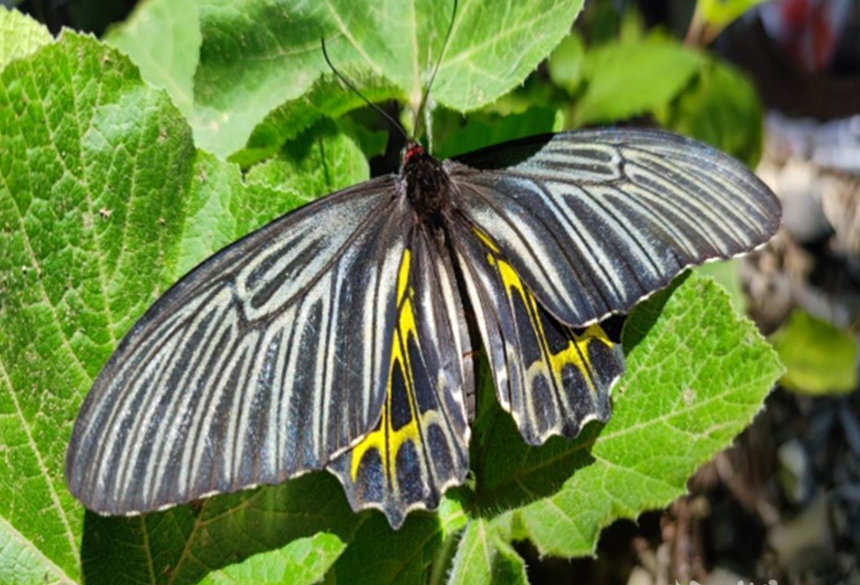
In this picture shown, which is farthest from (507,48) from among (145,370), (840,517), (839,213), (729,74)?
(839,213)

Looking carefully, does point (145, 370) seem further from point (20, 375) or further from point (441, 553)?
point (441, 553)

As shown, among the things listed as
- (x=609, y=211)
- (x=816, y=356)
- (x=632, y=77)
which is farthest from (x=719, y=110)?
(x=609, y=211)

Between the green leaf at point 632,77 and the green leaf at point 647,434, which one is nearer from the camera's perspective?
the green leaf at point 647,434

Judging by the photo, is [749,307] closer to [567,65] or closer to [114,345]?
[567,65]

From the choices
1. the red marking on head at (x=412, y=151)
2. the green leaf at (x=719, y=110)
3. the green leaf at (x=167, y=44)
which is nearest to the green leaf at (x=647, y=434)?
the red marking on head at (x=412, y=151)

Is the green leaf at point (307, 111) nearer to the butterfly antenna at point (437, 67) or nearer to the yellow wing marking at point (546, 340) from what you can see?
the butterfly antenna at point (437, 67)
